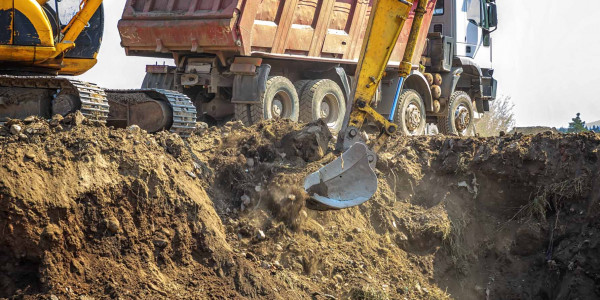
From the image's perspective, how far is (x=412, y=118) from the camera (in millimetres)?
12859

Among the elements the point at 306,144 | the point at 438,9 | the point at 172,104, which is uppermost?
the point at 438,9

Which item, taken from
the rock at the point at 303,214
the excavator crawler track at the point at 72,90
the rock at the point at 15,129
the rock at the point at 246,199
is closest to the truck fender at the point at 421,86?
the rock at the point at 303,214

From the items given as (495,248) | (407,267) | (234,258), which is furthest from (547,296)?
(234,258)

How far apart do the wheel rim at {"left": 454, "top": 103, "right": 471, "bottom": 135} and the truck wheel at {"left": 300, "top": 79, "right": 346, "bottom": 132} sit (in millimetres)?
3440

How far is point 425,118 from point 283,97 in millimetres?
3606

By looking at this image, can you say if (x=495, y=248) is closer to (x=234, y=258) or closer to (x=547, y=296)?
(x=547, y=296)

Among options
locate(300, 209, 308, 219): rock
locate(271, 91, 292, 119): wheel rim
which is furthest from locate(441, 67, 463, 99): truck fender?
locate(300, 209, 308, 219): rock

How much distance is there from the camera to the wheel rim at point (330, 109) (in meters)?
11.5

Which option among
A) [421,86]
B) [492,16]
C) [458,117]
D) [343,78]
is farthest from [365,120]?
[492,16]

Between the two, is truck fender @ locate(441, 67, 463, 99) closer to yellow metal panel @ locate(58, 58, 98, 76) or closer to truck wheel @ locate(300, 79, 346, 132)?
truck wheel @ locate(300, 79, 346, 132)

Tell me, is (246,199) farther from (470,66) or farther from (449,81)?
(470,66)

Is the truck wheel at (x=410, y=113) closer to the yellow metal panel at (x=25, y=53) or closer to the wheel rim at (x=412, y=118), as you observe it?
the wheel rim at (x=412, y=118)

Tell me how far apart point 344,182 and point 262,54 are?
362 cm

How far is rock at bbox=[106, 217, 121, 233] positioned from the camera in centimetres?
507
